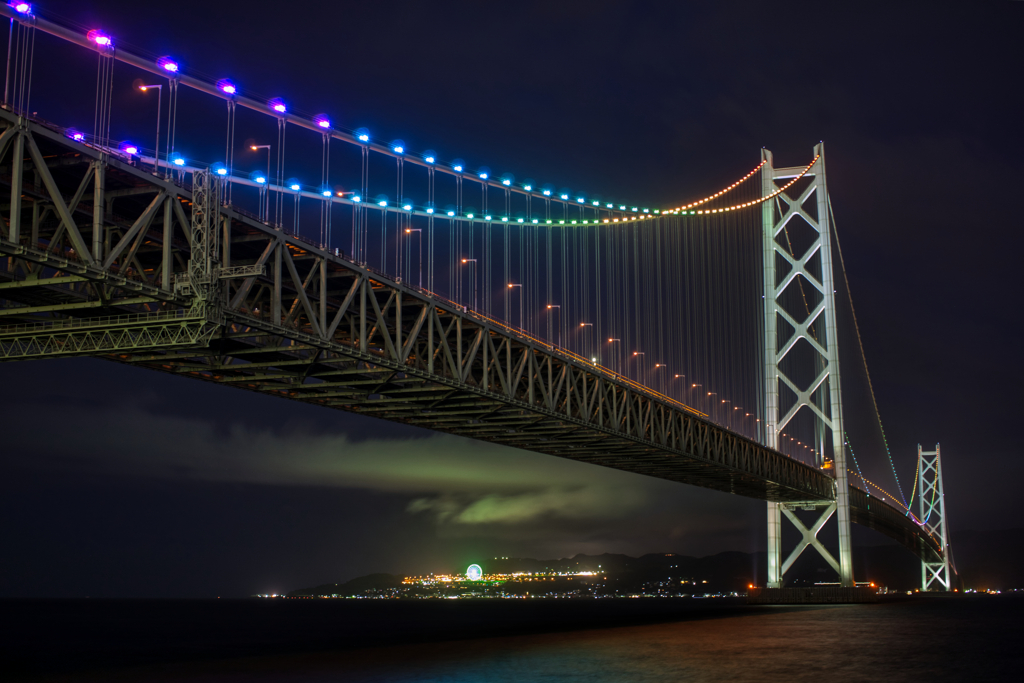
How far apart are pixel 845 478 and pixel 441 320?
39769 millimetres

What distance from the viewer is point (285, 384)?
31.5 metres

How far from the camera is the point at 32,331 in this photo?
23500mm

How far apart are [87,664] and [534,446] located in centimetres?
1941

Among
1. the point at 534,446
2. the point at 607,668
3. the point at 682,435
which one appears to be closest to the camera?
the point at 607,668

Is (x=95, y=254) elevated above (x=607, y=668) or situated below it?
above

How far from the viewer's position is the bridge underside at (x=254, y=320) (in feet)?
66.4

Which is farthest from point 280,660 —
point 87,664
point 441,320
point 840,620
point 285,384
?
point 840,620

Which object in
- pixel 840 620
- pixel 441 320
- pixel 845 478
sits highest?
pixel 441 320

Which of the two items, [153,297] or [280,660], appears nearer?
[153,297]

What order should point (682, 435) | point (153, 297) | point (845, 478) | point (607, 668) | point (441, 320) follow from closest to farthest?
point (153, 297)
point (607, 668)
point (441, 320)
point (682, 435)
point (845, 478)

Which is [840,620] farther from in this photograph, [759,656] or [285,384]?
[285,384]

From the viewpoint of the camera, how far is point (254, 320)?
77.8 ft

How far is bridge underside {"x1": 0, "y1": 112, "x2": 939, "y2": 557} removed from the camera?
20250 millimetres

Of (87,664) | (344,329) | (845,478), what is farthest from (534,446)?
(845,478)
